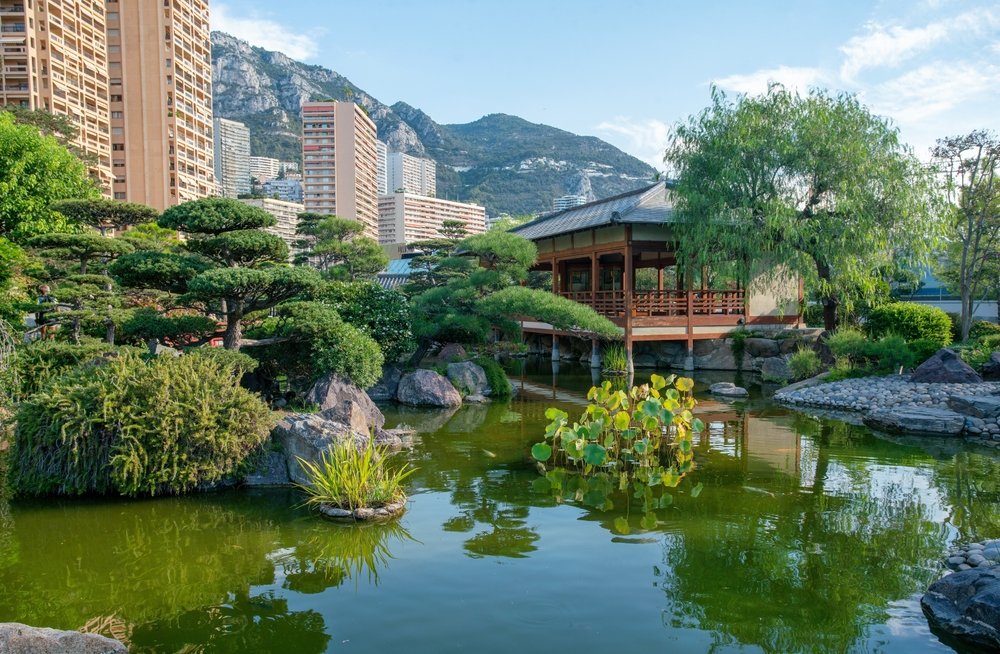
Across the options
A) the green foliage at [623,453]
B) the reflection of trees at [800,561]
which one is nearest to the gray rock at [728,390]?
the green foliage at [623,453]

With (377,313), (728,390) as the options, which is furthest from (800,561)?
(377,313)

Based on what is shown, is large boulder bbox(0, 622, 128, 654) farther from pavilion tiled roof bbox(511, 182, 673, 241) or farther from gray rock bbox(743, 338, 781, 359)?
gray rock bbox(743, 338, 781, 359)

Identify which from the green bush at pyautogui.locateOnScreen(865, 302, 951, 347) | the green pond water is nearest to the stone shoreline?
the green bush at pyautogui.locateOnScreen(865, 302, 951, 347)

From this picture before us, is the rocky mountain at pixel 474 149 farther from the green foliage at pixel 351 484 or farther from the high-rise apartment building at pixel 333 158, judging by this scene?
the green foliage at pixel 351 484

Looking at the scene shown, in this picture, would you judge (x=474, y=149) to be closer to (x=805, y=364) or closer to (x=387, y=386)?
(x=805, y=364)

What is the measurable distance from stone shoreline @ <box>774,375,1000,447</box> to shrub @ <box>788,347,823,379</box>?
2.87 feet

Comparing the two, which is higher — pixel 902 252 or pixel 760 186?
pixel 760 186

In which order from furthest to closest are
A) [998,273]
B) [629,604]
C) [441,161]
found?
[441,161], [998,273], [629,604]

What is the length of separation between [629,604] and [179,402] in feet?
15.1

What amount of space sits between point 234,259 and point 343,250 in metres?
17.3

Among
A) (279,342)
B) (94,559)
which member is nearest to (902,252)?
(279,342)

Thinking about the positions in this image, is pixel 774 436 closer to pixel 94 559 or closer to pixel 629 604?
pixel 629 604

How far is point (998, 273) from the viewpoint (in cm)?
1944

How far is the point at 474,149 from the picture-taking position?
9075 centimetres
